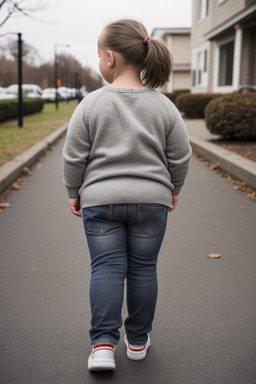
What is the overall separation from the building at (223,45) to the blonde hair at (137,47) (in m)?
13.6

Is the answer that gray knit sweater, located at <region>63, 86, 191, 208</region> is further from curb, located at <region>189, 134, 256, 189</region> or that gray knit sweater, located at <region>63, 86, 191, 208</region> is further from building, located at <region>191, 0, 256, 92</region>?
building, located at <region>191, 0, 256, 92</region>

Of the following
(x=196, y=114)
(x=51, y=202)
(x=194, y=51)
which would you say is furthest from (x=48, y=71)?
(x=51, y=202)

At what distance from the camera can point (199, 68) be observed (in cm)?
2419

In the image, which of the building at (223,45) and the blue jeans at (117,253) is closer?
the blue jeans at (117,253)

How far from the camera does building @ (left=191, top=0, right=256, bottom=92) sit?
16359mm

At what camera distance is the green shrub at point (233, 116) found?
9.41 m

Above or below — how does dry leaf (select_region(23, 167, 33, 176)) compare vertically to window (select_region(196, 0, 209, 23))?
below

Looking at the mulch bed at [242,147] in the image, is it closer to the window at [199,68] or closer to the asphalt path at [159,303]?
the asphalt path at [159,303]

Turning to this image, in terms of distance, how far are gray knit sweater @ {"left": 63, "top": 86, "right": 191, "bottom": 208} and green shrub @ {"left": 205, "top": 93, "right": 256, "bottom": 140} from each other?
7.63 metres

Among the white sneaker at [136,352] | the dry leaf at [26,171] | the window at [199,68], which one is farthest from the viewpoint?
the window at [199,68]

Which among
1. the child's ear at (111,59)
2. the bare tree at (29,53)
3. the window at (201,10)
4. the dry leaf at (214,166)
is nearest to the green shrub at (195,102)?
the window at (201,10)

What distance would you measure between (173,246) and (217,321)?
145cm

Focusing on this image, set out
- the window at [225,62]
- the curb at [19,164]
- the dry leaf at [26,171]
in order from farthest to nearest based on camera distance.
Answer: the window at [225,62] < the dry leaf at [26,171] < the curb at [19,164]

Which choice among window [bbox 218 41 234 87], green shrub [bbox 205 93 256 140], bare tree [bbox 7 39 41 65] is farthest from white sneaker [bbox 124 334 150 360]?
bare tree [bbox 7 39 41 65]
